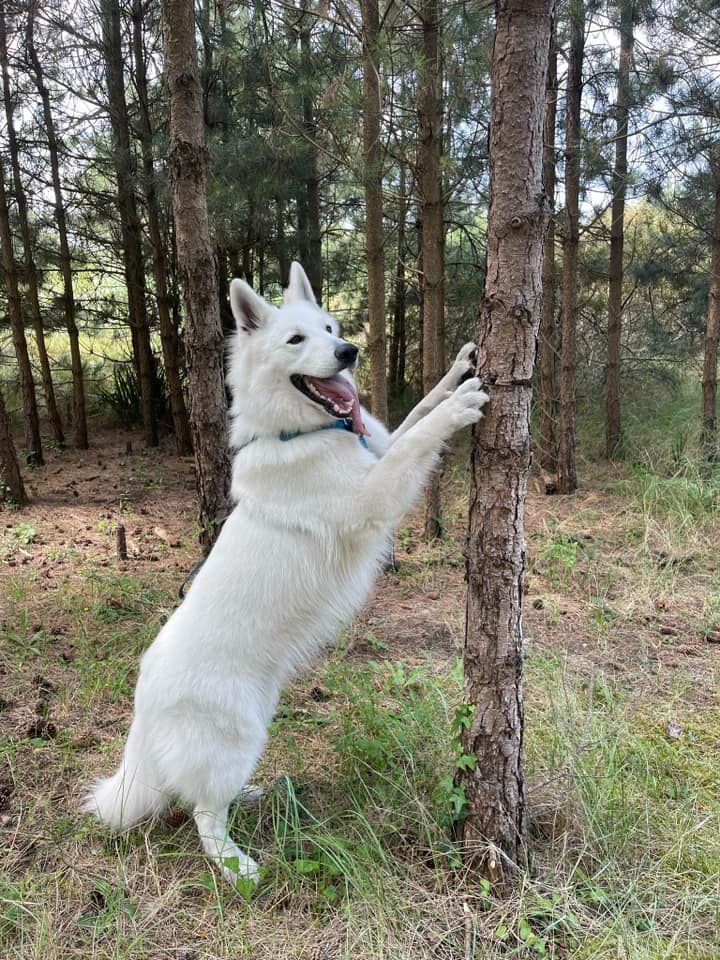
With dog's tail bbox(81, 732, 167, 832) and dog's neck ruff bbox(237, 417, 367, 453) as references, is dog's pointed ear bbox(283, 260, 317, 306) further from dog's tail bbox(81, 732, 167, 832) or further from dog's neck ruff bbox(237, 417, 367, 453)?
dog's tail bbox(81, 732, 167, 832)

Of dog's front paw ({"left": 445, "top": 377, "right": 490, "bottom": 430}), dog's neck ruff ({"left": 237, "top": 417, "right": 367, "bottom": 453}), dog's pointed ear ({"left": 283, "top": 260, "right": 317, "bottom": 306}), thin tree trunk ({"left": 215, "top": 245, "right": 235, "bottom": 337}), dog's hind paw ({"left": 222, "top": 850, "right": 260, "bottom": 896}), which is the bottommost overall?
dog's hind paw ({"left": 222, "top": 850, "right": 260, "bottom": 896})

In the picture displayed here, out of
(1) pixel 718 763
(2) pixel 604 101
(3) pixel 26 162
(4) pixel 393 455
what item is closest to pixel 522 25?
(4) pixel 393 455

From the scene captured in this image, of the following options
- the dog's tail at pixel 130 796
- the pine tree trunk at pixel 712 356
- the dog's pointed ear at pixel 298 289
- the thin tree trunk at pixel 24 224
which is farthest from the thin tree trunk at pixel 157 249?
the dog's tail at pixel 130 796

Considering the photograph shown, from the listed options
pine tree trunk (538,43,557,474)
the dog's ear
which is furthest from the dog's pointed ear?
pine tree trunk (538,43,557,474)

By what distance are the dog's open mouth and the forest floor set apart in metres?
1.20

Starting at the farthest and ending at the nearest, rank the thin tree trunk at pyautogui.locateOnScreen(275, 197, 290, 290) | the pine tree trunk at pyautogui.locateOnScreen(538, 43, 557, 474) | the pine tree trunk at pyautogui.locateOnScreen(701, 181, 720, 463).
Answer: the thin tree trunk at pyautogui.locateOnScreen(275, 197, 290, 290) < the pine tree trunk at pyautogui.locateOnScreen(538, 43, 557, 474) < the pine tree trunk at pyautogui.locateOnScreen(701, 181, 720, 463)

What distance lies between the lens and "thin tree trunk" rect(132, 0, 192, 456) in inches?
313

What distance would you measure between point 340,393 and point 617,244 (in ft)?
22.0

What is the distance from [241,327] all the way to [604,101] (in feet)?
21.8

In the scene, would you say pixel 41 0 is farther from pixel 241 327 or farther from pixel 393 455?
pixel 393 455

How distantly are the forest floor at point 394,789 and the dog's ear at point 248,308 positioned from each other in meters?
1.65

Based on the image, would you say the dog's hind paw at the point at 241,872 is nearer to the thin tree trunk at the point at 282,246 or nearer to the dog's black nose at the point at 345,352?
the dog's black nose at the point at 345,352

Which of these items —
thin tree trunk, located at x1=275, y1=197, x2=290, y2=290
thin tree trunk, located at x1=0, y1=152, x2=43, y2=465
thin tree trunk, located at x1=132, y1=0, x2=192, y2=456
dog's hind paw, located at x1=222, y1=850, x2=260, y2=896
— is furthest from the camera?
thin tree trunk, located at x1=275, y1=197, x2=290, y2=290

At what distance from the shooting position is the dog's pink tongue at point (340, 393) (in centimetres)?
238
